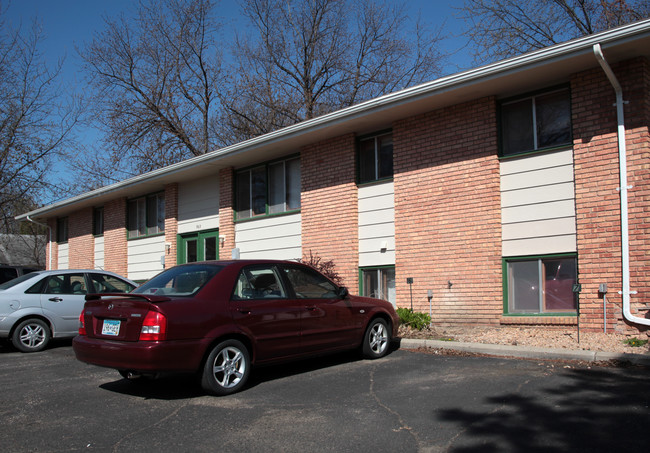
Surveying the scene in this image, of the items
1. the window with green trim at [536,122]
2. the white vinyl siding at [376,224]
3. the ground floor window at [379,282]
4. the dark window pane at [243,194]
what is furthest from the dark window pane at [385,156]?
the dark window pane at [243,194]

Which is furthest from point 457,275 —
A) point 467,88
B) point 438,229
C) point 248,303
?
point 248,303

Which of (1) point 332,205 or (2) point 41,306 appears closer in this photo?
(2) point 41,306

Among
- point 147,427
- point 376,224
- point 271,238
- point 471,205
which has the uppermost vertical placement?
point 471,205

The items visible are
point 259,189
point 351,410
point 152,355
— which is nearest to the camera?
point 351,410

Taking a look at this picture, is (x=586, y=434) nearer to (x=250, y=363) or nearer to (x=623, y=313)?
(x=250, y=363)

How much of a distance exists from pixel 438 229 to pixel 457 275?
998mm

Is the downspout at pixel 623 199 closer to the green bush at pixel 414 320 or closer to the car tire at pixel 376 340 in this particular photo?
the green bush at pixel 414 320

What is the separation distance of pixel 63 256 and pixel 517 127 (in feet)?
70.3

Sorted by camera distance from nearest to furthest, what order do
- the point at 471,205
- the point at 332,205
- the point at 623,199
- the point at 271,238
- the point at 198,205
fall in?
1. the point at 623,199
2. the point at 471,205
3. the point at 332,205
4. the point at 271,238
5. the point at 198,205

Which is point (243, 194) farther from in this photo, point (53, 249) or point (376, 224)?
point (53, 249)

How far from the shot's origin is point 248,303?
21.7 ft

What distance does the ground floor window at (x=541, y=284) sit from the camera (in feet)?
32.1

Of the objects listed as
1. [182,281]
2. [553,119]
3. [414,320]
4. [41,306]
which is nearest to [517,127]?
[553,119]

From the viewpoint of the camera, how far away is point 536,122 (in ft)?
33.9
